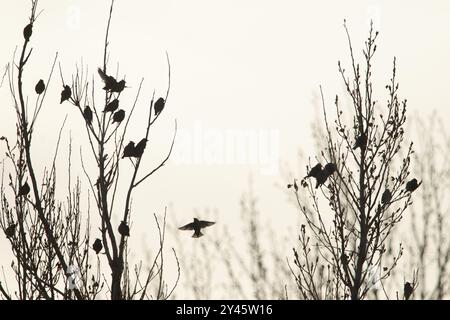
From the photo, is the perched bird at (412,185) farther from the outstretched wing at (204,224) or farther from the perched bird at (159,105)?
the perched bird at (159,105)

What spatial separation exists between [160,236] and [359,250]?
433 centimetres

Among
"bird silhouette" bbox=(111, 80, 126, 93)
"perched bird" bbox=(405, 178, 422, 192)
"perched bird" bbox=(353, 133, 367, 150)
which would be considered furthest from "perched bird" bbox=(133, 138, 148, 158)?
"perched bird" bbox=(405, 178, 422, 192)

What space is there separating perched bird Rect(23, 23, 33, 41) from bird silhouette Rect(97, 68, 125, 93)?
2.98ft

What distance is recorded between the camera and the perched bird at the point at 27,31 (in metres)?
7.29

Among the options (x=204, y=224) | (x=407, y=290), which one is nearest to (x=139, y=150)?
(x=204, y=224)

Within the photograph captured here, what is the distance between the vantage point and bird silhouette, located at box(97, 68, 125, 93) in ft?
22.5

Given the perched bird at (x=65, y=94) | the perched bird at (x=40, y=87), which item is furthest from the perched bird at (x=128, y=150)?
the perched bird at (x=40, y=87)

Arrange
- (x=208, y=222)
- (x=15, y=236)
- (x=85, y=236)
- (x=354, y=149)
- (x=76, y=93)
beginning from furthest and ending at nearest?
1. (x=354, y=149)
2. (x=85, y=236)
3. (x=15, y=236)
4. (x=208, y=222)
5. (x=76, y=93)

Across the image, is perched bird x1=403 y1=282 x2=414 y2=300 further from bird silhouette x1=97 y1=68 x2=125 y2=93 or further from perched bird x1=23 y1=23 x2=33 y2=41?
perched bird x1=23 y1=23 x2=33 y2=41

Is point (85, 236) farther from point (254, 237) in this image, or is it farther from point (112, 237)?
point (254, 237)

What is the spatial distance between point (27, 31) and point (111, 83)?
Answer: 1147mm

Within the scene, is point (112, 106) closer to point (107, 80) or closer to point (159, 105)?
point (107, 80)
